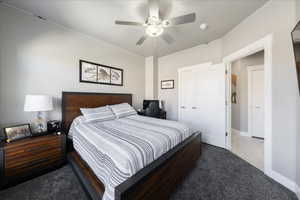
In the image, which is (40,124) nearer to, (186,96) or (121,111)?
(121,111)

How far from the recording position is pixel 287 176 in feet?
5.10

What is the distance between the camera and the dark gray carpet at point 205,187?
4.65 ft

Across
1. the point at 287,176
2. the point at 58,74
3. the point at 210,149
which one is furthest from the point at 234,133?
the point at 58,74

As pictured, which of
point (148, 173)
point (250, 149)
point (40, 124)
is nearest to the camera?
point (148, 173)

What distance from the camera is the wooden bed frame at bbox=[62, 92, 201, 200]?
94 cm

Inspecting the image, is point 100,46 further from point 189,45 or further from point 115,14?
point 189,45

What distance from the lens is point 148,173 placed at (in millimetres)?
1052

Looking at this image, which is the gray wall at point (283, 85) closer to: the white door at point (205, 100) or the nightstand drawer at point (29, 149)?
the white door at point (205, 100)

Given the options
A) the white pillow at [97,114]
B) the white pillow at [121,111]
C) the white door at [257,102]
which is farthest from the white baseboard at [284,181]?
the white pillow at [97,114]

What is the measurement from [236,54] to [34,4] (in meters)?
3.79

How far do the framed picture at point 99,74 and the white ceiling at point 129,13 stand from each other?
0.74m

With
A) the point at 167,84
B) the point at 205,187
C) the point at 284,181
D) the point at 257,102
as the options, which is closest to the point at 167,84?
the point at 167,84

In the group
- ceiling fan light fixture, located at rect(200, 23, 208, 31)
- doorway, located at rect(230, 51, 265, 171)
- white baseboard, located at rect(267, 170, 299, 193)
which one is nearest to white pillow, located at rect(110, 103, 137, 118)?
ceiling fan light fixture, located at rect(200, 23, 208, 31)

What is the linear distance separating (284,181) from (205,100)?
6.25 feet
